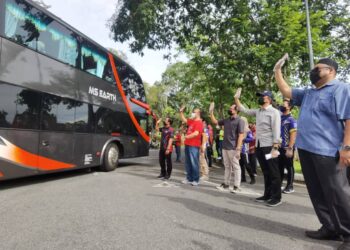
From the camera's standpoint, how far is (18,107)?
244 inches

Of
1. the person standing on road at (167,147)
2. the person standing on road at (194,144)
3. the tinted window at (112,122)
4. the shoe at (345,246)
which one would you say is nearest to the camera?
the shoe at (345,246)

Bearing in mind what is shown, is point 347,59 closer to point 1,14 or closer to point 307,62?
point 307,62

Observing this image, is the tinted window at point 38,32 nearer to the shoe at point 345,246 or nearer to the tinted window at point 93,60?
the tinted window at point 93,60

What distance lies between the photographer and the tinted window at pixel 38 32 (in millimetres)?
6109

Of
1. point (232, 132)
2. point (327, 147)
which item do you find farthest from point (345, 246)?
point (232, 132)

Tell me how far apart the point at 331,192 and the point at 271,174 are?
1.91 meters

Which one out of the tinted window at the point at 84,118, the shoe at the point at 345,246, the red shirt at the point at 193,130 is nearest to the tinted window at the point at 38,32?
the tinted window at the point at 84,118

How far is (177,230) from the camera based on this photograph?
3611mm

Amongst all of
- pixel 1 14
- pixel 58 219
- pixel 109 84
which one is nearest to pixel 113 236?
pixel 58 219

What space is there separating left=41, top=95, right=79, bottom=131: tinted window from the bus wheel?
5.94 ft

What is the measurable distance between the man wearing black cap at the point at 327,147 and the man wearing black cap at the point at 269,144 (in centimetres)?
149

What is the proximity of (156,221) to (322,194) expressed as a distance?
6.65 ft

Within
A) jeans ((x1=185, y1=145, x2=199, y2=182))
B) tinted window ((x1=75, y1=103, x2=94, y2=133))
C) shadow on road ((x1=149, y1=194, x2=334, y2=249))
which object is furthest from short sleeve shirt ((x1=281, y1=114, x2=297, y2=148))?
tinted window ((x1=75, y1=103, x2=94, y2=133))

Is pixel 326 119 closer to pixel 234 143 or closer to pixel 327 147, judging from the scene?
pixel 327 147
